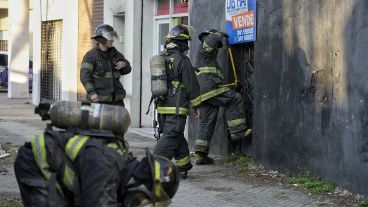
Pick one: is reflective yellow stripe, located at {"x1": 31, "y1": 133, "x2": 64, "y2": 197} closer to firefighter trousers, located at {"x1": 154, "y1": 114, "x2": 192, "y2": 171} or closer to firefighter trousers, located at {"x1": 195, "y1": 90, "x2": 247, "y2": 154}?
firefighter trousers, located at {"x1": 154, "y1": 114, "x2": 192, "y2": 171}

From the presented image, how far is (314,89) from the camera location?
27.8 ft

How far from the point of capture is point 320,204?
7645 mm

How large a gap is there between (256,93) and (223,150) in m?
1.41

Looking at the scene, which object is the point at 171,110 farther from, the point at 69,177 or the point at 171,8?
the point at 69,177

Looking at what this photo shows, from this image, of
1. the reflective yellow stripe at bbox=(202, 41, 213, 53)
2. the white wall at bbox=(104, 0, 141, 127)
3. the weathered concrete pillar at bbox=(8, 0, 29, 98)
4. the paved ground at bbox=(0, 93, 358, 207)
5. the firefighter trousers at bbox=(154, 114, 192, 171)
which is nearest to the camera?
the paved ground at bbox=(0, 93, 358, 207)

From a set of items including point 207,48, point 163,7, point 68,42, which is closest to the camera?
point 207,48

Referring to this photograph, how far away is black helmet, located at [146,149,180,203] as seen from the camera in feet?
12.7

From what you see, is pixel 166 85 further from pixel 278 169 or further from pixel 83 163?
pixel 83 163

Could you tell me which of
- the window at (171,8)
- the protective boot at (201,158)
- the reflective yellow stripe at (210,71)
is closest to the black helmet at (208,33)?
the reflective yellow stripe at (210,71)

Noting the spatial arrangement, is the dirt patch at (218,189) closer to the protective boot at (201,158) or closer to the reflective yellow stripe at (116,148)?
the protective boot at (201,158)

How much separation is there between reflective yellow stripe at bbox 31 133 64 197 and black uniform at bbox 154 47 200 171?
16.4ft

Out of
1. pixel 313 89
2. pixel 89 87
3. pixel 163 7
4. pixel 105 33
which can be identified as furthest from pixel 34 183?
pixel 163 7

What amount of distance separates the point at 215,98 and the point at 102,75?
5.77 ft

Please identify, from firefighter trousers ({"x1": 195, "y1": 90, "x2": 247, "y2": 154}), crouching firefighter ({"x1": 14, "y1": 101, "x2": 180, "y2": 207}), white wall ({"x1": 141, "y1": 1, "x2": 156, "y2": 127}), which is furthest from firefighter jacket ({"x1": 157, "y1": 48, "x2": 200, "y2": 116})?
white wall ({"x1": 141, "y1": 1, "x2": 156, "y2": 127})
